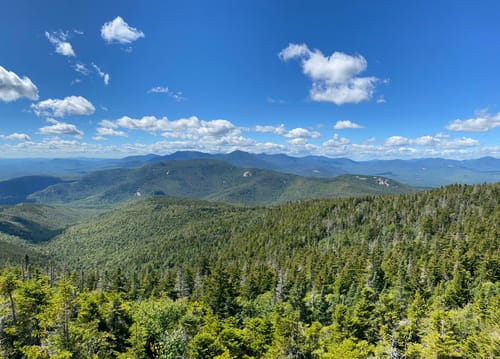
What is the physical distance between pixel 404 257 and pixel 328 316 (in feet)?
156

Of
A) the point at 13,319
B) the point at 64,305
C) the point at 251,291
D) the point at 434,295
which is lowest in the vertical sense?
the point at 251,291

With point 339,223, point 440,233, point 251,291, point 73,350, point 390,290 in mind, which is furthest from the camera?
point 339,223

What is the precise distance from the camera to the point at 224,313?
72.8m

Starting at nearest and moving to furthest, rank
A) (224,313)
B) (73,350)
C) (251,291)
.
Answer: (73,350) < (224,313) < (251,291)

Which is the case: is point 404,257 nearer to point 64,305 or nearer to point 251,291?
point 251,291

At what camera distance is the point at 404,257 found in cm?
10238

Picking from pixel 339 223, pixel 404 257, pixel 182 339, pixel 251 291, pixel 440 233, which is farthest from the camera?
pixel 339 223

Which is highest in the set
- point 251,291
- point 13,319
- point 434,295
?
point 13,319

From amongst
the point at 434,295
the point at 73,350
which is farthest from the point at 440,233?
the point at 73,350

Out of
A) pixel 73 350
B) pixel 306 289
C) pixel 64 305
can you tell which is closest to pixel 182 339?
pixel 73 350

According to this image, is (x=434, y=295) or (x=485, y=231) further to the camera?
(x=485, y=231)

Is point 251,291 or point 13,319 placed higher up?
point 13,319

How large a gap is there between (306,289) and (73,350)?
244ft

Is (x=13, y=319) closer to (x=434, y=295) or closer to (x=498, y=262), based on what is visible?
(x=434, y=295)
